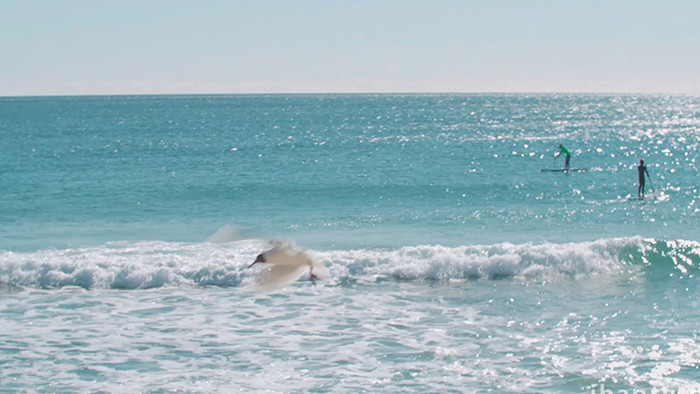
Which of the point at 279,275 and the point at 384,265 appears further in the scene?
the point at 384,265

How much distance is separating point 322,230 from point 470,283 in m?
8.22

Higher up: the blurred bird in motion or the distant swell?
the blurred bird in motion

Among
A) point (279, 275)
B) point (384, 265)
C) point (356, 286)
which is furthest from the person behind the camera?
point (384, 265)

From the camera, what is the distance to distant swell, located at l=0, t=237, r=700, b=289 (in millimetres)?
16188

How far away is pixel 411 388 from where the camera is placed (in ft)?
31.8

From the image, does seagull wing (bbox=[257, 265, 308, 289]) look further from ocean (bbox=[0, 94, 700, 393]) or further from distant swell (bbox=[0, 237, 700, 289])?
distant swell (bbox=[0, 237, 700, 289])

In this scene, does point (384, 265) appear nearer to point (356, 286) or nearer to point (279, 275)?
point (356, 286)

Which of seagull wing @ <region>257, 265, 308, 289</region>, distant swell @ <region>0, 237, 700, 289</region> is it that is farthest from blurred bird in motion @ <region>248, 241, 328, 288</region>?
distant swell @ <region>0, 237, 700, 289</region>

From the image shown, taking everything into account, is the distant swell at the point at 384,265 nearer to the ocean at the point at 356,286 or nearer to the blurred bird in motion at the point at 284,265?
the ocean at the point at 356,286

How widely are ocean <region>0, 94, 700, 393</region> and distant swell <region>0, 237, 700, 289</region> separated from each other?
0.05 m

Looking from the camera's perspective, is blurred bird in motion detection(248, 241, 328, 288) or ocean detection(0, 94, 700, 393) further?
ocean detection(0, 94, 700, 393)

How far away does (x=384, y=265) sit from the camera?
17156 millimetres

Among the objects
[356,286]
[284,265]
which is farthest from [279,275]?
[356,286]

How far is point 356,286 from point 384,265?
1.69 meters
